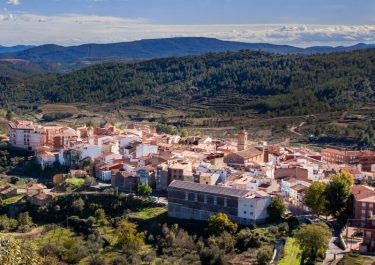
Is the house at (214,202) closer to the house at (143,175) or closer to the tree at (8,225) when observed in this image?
the house at (143,175)

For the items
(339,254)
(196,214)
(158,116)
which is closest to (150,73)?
(158,116)

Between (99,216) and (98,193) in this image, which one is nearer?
(99,216)

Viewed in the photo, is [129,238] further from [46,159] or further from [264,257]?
[46,159]

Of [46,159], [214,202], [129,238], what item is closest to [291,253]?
[214,202]

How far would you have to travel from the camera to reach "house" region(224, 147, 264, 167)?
1459 inches

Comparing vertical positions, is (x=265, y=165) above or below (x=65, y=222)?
above

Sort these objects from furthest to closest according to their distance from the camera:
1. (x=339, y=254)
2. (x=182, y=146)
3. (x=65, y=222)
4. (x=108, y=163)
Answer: (x=182, y=146) → (x=108, y=163) → (x=65, y=222) → (x=339, y=254)

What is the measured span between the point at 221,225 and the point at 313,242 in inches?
241

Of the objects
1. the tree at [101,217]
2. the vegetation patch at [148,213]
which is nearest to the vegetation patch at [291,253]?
the vegetation patch at [148,213]

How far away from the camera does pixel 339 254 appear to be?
2264cm

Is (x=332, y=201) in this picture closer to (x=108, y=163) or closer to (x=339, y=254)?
(x=339, y=254)

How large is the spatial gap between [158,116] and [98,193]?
4243cm

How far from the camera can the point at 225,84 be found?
289 ft

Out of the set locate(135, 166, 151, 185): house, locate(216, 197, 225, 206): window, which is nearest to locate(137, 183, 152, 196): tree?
locate(135, 166, 151, 185): house
